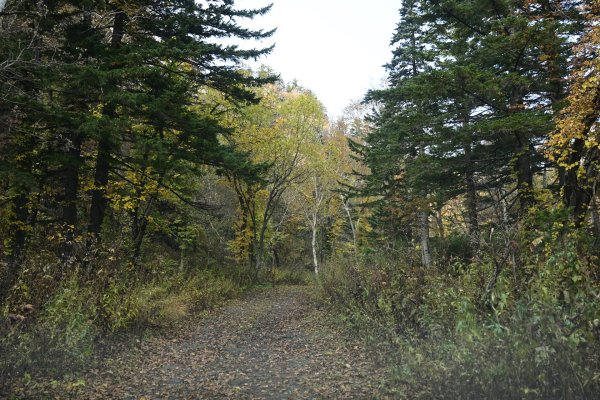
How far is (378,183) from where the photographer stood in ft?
65.9

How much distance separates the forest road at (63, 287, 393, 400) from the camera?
18.8 ft

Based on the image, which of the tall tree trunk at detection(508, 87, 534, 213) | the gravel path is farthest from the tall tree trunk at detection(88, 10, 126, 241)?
the tall tree trunk at detection(508, 87, 534, 213)

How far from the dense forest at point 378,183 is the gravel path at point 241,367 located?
0.57 metres

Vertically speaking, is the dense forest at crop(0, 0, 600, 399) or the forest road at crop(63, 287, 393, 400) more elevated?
the dense forest at crop(0, 0, 600, 399)

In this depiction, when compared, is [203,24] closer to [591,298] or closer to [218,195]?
[591,298]

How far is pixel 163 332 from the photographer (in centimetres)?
960

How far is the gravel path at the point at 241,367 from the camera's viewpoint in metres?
5.71

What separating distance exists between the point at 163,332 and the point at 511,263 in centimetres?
776

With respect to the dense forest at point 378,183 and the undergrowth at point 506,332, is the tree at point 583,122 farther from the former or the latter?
the undergrowth at point 506,332

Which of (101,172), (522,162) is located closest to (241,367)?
(101,172)

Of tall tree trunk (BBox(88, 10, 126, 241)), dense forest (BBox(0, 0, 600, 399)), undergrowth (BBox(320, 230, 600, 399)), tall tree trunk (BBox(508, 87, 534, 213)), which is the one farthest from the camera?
tall tree trunk (BBox(88, 10, 126, 241))

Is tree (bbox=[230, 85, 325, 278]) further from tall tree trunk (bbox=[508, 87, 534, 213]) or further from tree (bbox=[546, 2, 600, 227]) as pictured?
tree (bbox=[546, 2, 600, 227])

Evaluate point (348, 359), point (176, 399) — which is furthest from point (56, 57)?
point (348, 359)

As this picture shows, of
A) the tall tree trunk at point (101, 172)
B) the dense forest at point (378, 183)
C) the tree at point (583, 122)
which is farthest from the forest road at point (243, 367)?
the tree at point (583, 122)
